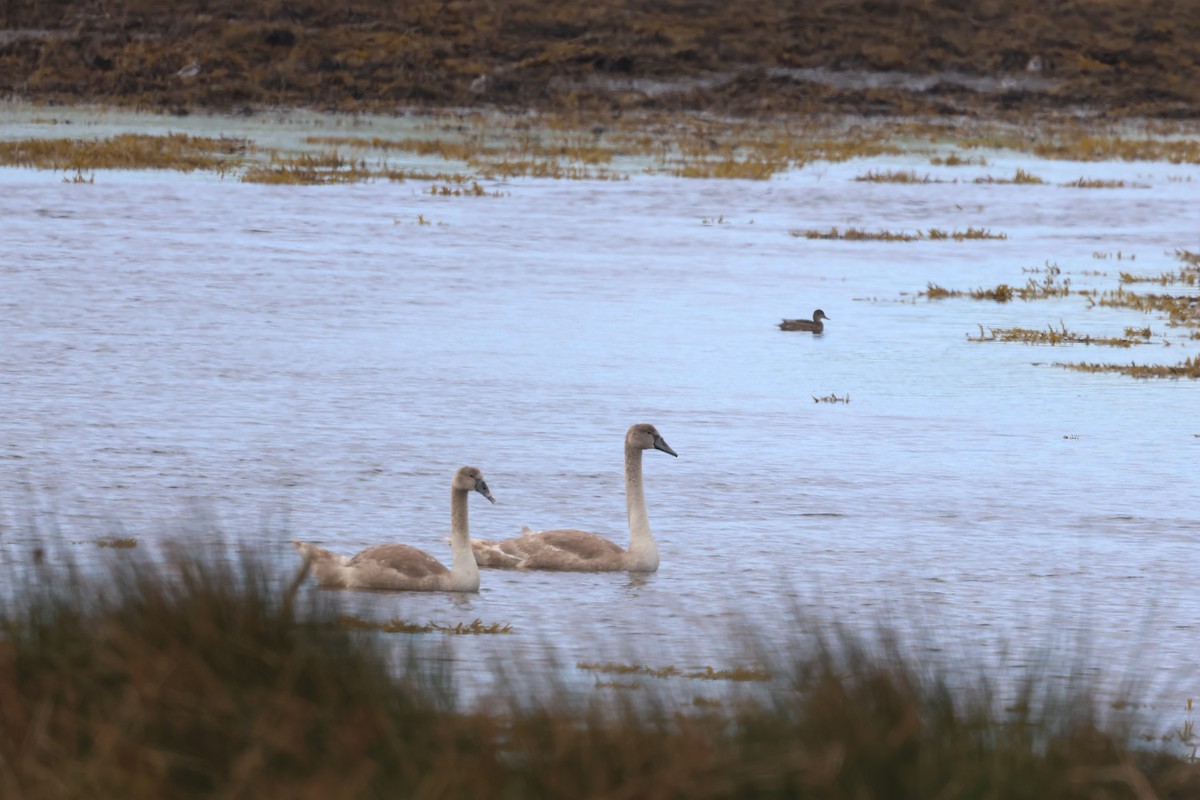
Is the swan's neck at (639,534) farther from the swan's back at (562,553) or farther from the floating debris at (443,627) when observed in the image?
the floating debris at (443,627)

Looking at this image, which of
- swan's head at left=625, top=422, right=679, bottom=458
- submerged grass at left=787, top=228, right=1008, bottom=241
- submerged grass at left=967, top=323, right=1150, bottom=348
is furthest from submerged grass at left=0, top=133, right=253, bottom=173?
swan's head at left=625, top=422, right=679, bottom=458

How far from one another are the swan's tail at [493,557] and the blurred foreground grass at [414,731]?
15.2 ft

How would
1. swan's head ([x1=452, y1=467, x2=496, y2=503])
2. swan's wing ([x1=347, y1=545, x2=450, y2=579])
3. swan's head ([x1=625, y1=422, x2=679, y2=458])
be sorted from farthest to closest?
1. swan's head ([x1=625, y1=422, x2=679, y2=458])
2. swan's head ([x1=452, y1=467, x2=496, y2=503])
3. swan's wing ([x1=347, y1=545, x2=450, y2=579])

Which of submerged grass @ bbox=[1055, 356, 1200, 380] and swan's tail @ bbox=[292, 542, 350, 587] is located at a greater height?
swan's tail @ bbox=[292, 542, 350, 587]

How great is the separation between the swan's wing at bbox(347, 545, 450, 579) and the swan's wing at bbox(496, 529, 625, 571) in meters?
0.96

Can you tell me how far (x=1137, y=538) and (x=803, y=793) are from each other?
7791mm

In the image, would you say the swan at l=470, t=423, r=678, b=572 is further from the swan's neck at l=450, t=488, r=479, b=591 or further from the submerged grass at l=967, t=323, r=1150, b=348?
the submerged grass at l=967, t=323, r=1150, b=348

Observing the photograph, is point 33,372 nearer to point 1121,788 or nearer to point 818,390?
point 818,390

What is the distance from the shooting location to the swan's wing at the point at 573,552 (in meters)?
11.6

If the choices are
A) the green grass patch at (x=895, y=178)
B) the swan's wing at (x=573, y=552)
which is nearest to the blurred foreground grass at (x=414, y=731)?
the swan's wing at (x=573, y=552)

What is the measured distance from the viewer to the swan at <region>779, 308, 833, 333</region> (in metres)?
22.7

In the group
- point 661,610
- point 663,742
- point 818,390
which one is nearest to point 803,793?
point 663,742

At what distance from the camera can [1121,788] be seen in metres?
6.09

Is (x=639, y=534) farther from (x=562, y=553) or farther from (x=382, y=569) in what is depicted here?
(x=382, y=569)
